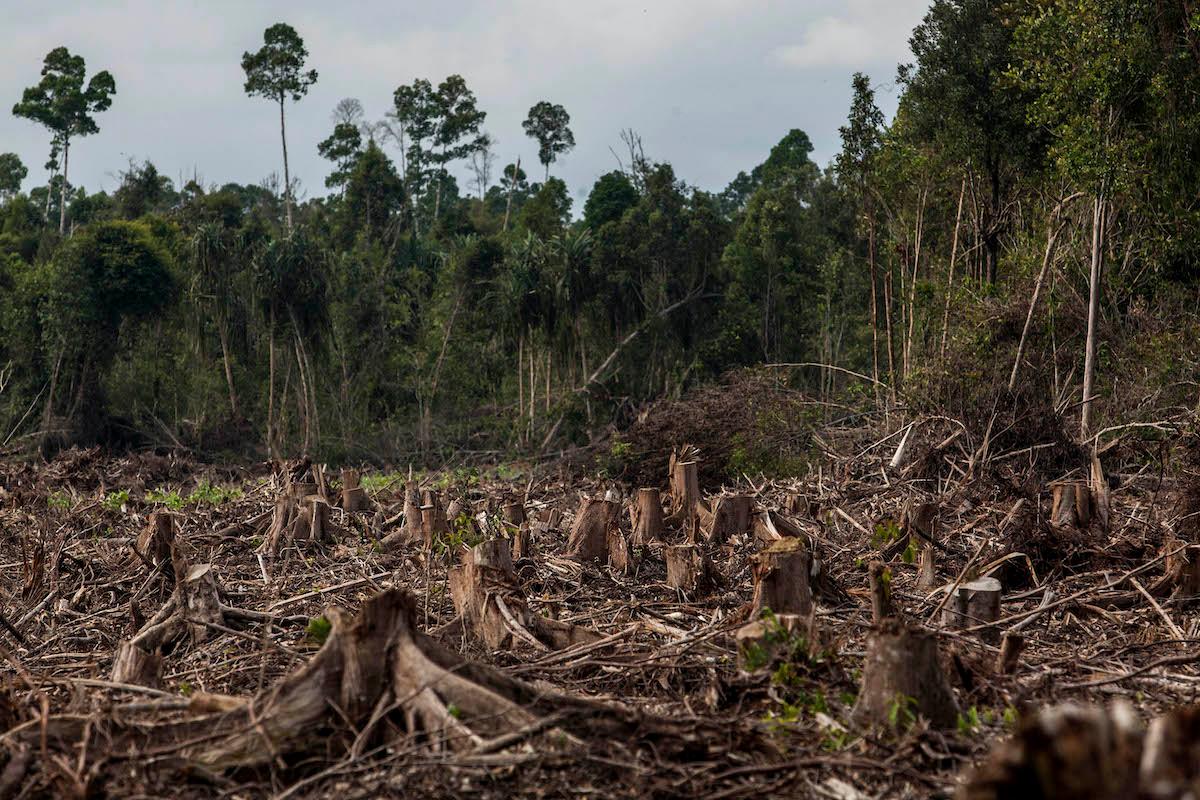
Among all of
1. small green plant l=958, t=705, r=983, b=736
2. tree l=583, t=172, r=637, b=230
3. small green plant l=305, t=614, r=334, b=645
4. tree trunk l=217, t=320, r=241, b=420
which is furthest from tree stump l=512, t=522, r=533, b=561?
tree l=583, t=172, r=637, b=230

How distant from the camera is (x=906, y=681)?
9.97 ft

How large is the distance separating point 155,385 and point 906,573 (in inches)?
1072

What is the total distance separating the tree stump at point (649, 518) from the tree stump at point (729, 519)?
43 centimetres

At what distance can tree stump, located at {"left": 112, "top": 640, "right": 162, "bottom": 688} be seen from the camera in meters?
3.95

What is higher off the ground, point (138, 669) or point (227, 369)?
point (227, 369)

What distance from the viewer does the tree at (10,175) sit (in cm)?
5016

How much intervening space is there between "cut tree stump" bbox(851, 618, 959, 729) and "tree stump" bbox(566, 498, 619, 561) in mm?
3913

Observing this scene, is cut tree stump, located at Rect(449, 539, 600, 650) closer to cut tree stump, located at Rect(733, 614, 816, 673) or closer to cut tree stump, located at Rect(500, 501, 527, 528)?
cut tree stump, located at Rect(733, 614, 816, 673)

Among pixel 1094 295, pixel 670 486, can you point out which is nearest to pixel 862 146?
pixel 1094 295

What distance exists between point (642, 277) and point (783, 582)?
25.8 metres

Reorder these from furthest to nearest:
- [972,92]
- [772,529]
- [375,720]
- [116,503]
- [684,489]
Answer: [972,92] → [116,503] → [684,489] → [772,529] → [375,720]

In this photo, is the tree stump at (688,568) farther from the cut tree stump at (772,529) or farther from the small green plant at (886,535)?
the small green plant at (886,535)

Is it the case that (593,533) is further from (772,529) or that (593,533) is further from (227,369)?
(227,369)

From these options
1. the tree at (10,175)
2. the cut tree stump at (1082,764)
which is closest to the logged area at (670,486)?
the cut tree stump at (1082,764)
